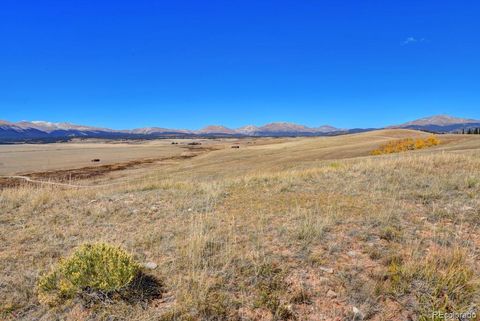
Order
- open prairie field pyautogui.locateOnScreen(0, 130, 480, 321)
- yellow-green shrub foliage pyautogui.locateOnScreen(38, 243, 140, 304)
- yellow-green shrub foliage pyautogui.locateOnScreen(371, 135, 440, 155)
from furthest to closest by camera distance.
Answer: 1. yellow-green shrub foliage pyautogui.locateOnScreen(371, 135, 440, 155)
2. yellow-green shrub foliage pyautogui.locateOnScreen(38, 243, 140, 304)
3. open prairie field pyautogui.locateOnScreen(0, 130, 480, 321)

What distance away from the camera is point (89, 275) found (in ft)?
15.9

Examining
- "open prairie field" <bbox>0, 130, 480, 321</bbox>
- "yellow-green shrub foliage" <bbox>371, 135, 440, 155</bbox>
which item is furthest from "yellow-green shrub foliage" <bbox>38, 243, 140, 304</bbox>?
"yellow-green shrub foliage" <bbox>371, 135, 440, 155</bbox>

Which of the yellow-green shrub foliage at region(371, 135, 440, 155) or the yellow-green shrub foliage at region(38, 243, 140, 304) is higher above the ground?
the yellow-green shrub foliage at region(371, 135, 440, 155)

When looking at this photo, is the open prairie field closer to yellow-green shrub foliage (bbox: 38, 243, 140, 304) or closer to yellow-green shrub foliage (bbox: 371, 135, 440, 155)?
Result: yellow-green shrub foliage (bbox: 38, 243, 140, 304)

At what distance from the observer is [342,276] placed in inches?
197

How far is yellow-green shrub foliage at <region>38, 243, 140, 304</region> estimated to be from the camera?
15.3ft

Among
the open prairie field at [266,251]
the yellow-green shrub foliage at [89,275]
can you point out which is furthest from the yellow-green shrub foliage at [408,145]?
the yellow-green shrub foliage at [89,275]

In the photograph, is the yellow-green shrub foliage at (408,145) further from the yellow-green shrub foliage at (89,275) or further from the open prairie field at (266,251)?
the yellow-green shrub foliage at (89,275)

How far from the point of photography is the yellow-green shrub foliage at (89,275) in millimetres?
4664

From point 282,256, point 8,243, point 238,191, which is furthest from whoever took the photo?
point 238,191

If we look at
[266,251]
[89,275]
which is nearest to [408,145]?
[266,251]

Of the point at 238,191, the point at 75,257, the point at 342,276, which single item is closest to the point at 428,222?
the point at 342,276

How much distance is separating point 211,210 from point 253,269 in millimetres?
3536

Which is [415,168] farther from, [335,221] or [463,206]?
[335,221]
